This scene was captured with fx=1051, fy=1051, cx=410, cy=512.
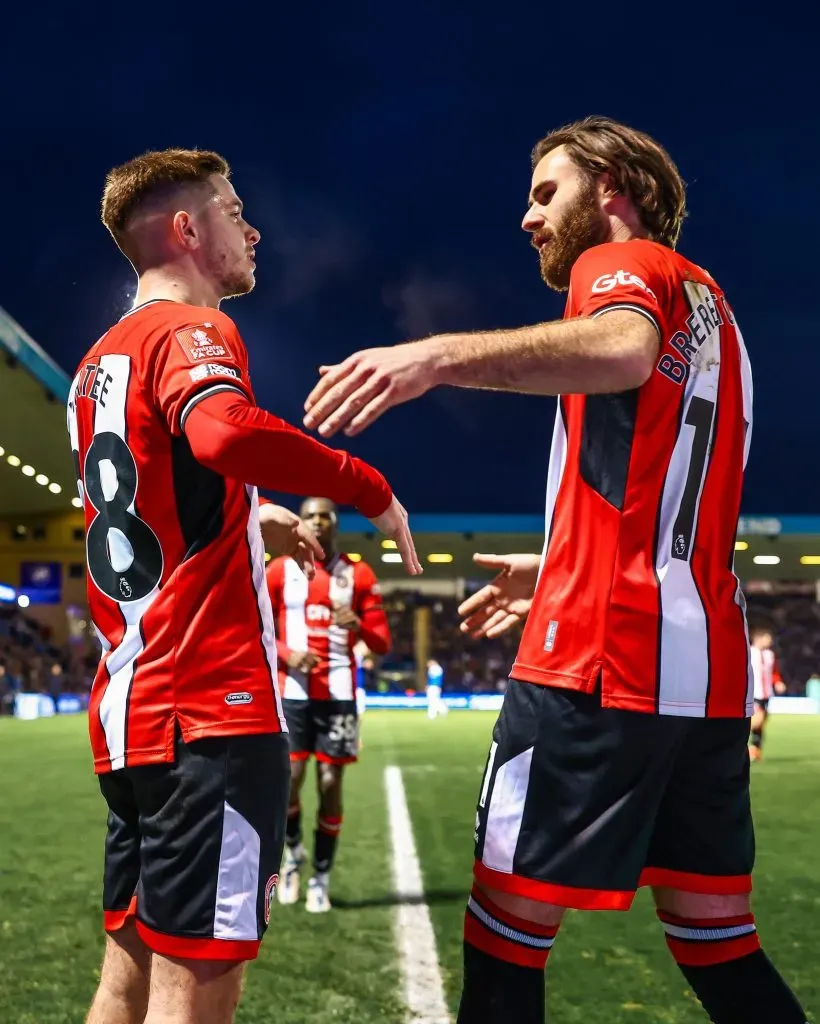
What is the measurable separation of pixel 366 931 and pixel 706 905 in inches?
128

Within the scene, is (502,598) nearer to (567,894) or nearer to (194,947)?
(567,894)

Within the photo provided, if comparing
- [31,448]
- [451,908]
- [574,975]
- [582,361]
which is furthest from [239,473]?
[31,448]

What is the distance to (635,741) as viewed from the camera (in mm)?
2127

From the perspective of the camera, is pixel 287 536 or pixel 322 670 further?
pixel 322 670

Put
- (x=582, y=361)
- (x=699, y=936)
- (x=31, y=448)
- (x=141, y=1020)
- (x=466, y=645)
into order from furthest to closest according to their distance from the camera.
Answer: (x=466, y=645) → (x=31, y=448) → (x=141, y=1020) → (x=699, y=936) → (x=582, y=361)

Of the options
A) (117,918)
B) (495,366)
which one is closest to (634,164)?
(495,366)

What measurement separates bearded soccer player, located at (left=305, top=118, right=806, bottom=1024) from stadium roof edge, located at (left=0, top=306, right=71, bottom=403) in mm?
20004

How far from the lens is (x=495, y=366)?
1921 millimetres

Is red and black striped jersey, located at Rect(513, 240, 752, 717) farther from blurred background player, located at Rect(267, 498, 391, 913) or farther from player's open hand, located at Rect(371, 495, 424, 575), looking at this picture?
blurred background player, located at Rect(267, 498, 391, 913)

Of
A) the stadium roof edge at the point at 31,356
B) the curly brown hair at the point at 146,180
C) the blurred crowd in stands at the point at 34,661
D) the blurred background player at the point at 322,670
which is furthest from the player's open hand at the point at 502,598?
the blurred crowd in stands at the point at 34,661

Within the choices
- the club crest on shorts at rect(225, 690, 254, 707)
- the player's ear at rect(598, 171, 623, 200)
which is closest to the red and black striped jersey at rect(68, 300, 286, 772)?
the club crest on shorts at rect(225, 690, 254, 707)

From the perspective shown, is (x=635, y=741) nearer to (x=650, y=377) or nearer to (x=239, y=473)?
(x=650, y=377)

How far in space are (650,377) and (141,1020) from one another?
1.90 m

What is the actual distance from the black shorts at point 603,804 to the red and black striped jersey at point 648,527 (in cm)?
6
